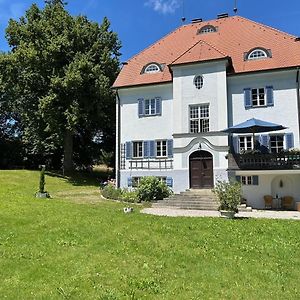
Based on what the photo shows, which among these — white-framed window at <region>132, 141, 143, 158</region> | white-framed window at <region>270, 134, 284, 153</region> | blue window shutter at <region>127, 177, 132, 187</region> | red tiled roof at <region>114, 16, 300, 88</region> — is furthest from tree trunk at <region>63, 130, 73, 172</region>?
white-framed window at <region>270, 134, 284, 153</region>

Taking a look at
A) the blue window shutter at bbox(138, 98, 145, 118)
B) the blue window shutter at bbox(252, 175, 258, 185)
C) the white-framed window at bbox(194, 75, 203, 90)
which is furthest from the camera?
the blue window shutter at bbox(138, 98, 145, 118)

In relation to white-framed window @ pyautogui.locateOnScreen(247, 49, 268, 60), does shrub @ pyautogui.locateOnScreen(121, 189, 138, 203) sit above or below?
below

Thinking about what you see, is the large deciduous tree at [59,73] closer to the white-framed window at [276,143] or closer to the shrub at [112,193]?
the shrub at [112,193]

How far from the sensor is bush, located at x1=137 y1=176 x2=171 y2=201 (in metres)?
22.0

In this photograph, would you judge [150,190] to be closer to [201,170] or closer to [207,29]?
[201,170]

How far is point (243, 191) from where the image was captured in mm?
21781

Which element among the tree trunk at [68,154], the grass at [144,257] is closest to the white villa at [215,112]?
the grass at [144,257]

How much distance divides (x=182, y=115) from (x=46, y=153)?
20.7m

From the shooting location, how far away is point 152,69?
27125mm

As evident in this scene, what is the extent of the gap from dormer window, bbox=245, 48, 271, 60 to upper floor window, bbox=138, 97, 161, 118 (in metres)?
6.89

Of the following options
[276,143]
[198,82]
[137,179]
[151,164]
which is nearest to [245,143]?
[276,143]

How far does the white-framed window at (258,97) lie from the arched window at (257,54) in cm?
251

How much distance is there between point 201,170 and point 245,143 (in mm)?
3374

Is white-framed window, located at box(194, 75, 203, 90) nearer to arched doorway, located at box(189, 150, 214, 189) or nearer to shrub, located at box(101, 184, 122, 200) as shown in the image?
arched doorway, located at box(189, 150, 214, 189)
